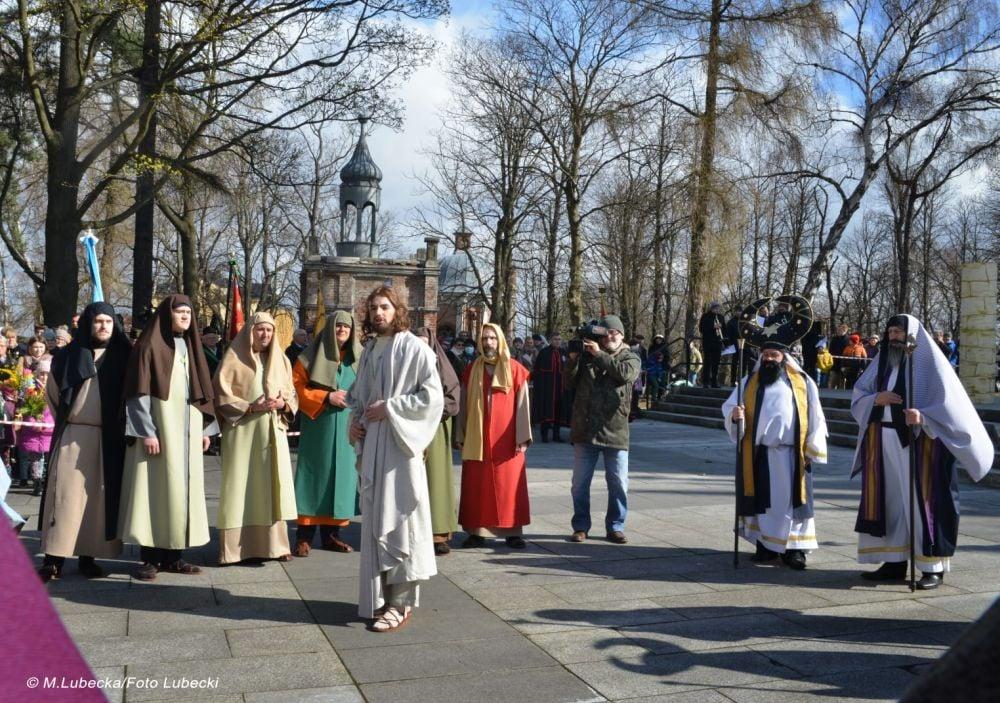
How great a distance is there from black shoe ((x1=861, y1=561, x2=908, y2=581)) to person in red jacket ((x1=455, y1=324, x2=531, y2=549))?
→ 9.39 feet

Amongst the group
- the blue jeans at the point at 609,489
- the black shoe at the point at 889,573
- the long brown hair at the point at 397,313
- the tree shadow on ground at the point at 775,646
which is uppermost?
the long brown hair at the point at 397,313

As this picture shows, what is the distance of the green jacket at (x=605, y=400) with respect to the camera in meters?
9.00

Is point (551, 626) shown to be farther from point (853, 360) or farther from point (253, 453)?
point (853, 360)

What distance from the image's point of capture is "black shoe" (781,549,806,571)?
7.83m

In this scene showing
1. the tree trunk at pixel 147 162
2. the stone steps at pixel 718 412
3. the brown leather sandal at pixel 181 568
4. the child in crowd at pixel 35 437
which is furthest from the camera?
the stone steps at pixel 718 412

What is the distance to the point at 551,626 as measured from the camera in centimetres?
615

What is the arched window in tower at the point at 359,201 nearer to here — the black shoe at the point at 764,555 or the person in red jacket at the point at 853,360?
the person in red jacket at the point at 853,360

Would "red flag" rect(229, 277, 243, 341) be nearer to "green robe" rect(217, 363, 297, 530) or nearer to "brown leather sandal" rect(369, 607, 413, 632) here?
"green robe" rect(217, 363, 297, 530)

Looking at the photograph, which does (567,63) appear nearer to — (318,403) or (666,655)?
(318,403)

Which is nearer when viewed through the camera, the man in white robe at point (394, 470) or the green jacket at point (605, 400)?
the man in white robe at point (394, 470)

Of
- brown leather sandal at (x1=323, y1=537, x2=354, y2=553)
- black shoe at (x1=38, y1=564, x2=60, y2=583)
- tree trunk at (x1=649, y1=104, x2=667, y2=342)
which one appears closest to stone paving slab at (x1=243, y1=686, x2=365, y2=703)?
black shoe at (x1=38, y1=564, x2=60, y2=583)

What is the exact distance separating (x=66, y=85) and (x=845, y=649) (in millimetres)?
14581

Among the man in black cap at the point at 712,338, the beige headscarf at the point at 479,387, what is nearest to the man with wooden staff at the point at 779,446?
the beige headscarf at the point at 479,387

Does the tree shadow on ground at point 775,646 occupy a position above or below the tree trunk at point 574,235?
below
